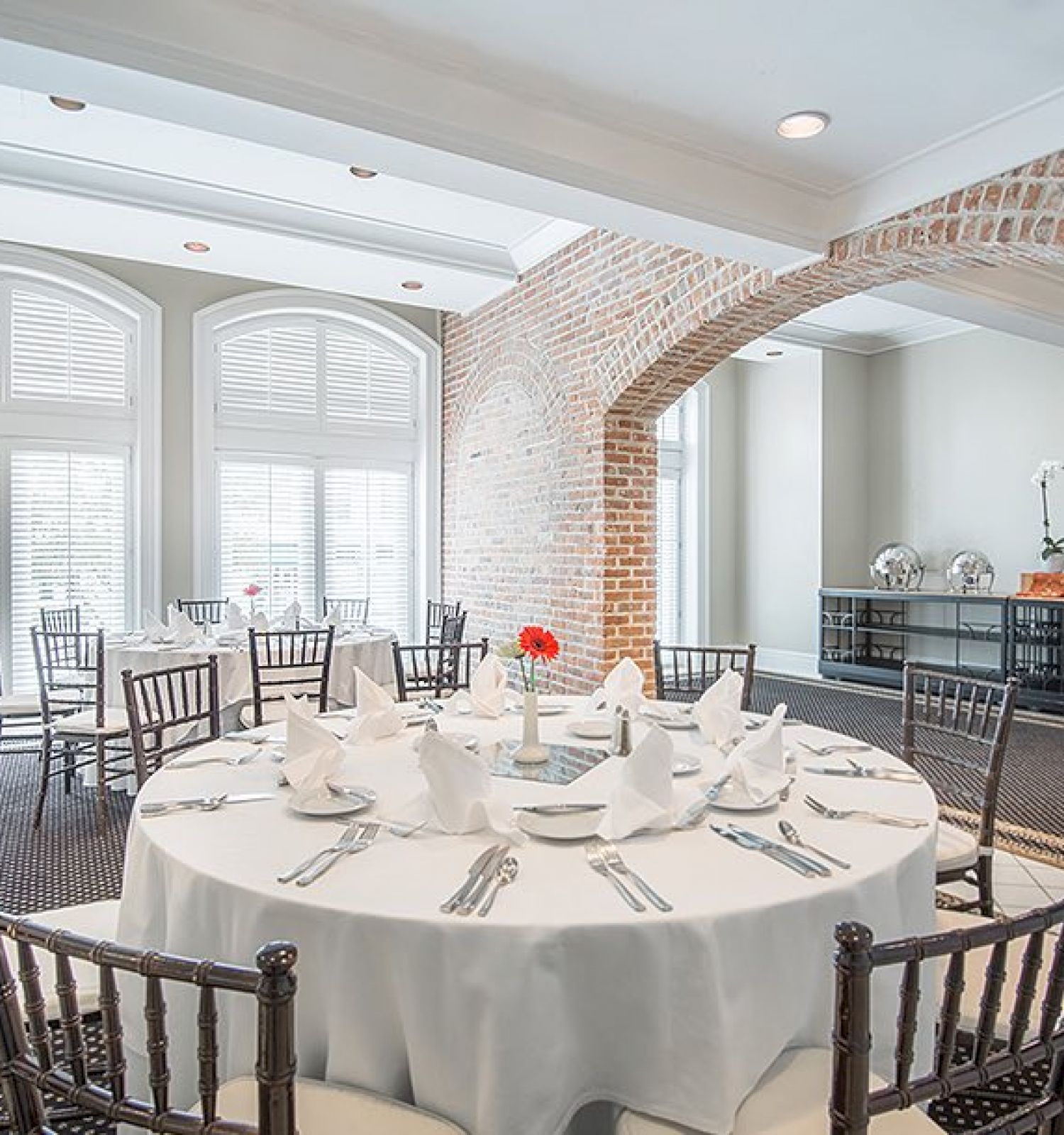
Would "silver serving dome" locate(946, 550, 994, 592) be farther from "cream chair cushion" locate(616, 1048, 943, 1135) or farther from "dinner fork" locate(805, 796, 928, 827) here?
"cream chair cushion" locate(616, 1048, 943, 1135)

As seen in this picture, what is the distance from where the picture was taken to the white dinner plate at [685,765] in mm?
2141

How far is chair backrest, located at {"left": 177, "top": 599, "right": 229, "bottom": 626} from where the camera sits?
6.31 metres

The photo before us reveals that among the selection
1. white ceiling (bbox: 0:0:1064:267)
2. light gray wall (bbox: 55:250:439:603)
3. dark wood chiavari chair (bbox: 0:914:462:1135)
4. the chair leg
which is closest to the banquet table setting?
dark wood chiavari chair (bbox: 0:914:462:1135)

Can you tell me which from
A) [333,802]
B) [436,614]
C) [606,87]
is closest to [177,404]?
[436,614]

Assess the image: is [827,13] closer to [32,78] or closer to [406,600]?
[32,78]

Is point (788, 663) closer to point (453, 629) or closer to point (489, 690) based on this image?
point (453, 629)

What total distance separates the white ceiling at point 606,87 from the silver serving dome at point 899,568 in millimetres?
4793

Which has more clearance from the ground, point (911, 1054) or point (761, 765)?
point (761, 765)

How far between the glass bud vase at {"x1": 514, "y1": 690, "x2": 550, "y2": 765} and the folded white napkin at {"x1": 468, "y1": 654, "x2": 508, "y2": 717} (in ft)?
1.79

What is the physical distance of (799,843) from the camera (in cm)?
167

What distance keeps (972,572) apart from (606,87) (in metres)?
5.91

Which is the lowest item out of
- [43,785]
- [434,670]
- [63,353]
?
[43,785]

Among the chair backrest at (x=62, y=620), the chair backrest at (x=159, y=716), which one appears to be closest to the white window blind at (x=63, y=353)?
the chair backrest at (x=62, y=620)

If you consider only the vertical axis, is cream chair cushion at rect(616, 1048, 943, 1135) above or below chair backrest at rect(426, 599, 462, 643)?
below
